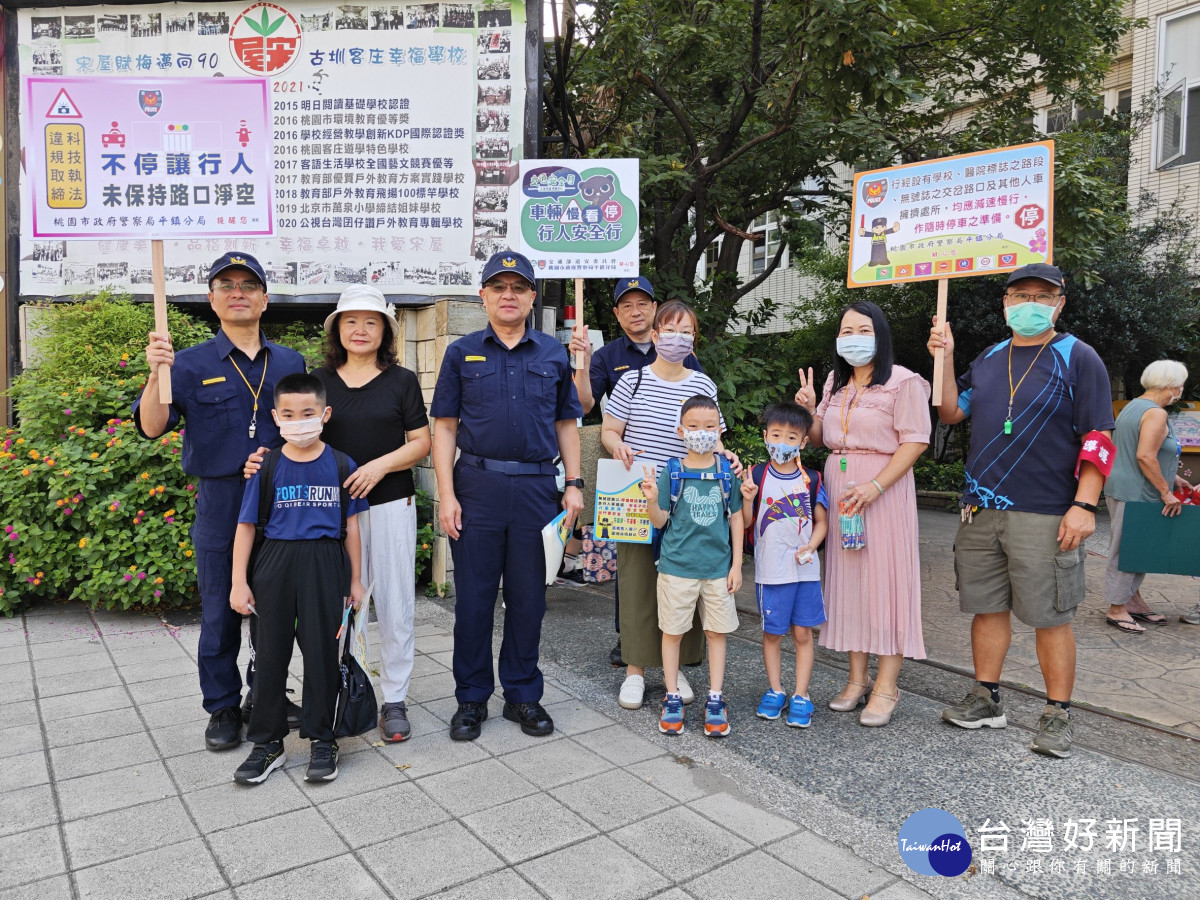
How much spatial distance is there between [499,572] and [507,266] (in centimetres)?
144

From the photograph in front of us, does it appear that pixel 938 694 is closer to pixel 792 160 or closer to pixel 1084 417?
pixel 1084 417

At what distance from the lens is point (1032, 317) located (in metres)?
3.67

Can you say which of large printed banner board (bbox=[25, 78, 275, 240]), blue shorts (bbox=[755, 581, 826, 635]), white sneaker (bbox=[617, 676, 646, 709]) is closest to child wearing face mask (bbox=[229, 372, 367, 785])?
large printed banner board (bbox=[25, 78, 275, 240])

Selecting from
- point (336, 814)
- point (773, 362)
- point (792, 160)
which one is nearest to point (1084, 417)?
point (336, 814)

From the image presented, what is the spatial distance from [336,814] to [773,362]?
606 cm

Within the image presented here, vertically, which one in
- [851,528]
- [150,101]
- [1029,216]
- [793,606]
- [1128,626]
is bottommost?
[1128,626]

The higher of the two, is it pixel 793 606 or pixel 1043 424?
pixel 1043 424

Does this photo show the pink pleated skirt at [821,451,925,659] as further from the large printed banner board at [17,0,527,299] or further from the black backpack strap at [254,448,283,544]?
the large printed banner board at [17,0,527,299]

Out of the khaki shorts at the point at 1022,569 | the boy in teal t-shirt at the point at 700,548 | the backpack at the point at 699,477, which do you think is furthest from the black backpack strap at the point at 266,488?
the khaki shorts at the point at 1022,569

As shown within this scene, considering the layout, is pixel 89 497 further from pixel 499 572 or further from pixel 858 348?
pixel 858 348

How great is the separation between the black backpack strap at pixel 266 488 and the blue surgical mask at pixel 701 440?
1.79 metres

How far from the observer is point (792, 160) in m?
9.24

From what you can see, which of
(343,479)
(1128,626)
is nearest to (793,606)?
(343,479)

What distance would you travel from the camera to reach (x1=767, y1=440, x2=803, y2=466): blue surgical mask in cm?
387
